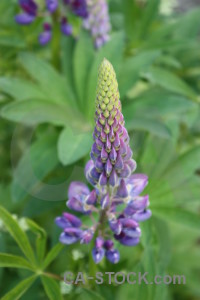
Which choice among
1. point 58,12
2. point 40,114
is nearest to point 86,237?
point 40,114

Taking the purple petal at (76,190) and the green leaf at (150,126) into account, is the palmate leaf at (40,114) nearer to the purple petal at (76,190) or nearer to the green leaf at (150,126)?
the green leaf at (150,126)

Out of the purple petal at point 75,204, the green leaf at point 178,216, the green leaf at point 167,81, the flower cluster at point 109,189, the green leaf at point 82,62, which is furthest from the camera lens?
the green leaf at point 167,81

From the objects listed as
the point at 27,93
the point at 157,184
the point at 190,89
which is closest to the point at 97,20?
the point at 27,93

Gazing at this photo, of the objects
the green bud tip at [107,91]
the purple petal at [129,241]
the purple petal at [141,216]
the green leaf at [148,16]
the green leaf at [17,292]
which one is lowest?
the green leaf at [17,292]

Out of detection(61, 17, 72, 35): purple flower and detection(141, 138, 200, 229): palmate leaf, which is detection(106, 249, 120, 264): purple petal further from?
detection(61, 17, 72, 35): purple flower

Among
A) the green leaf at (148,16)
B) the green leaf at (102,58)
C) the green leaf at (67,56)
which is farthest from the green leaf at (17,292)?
the green leaf at (148,16)

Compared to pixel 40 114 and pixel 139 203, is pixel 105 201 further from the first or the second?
pixel 40 114

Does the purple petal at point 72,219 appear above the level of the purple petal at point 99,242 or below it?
above
